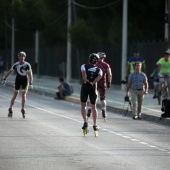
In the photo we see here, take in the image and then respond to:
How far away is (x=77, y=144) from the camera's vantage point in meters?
16.3

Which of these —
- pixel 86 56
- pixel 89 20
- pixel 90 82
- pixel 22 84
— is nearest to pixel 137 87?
pixel 22 84

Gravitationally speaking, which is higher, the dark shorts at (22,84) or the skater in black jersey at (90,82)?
the skater in black jersey at (90,82)

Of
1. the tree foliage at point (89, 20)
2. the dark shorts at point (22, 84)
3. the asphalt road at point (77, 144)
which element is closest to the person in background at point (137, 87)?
the asphalt road at point (77, 144)

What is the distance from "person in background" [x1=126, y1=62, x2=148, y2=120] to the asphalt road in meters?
0.42

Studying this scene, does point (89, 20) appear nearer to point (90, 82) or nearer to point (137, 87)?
point (137, 87)

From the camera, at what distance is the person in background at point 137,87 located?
24.0 m

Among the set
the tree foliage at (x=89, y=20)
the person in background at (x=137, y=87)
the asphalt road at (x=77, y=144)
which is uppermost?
the tree foliage at (x=89, y=20)

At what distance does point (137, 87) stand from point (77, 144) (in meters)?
8.07

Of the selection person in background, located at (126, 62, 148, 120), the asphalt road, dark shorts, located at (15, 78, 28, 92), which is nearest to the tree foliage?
person in background, located at (126, 62, 148, 120)

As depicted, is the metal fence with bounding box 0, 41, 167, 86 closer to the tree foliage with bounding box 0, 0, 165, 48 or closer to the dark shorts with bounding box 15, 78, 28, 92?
the tree foliage with bounding box 0, 0, 165, 48

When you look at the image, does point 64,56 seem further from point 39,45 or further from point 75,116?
point 75,116

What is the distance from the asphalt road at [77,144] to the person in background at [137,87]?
1.37 ft

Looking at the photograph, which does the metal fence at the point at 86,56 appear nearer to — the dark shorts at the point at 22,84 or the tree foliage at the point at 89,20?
the tree foliage at the point at 89,20

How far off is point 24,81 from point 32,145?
7.96m
